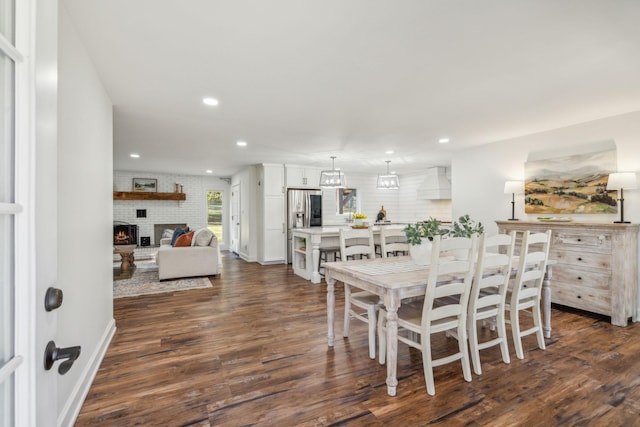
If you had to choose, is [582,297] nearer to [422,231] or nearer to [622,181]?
[622,181]

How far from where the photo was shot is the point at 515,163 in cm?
476

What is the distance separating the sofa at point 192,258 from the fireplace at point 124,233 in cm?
371

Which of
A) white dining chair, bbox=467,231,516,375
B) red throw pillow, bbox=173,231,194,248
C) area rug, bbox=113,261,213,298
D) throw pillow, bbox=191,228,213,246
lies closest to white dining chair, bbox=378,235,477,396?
white dining chair, bbox=467,231,516,375

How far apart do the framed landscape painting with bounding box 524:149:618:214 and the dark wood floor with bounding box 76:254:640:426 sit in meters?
1.41

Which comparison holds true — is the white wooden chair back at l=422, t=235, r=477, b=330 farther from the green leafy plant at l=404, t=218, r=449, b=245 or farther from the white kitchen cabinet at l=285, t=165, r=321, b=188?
the white kitchen cabinet at l=285, t=165, r=321, b=188

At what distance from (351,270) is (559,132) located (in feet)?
12.3

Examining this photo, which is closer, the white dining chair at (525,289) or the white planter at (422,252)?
the white dining chair at (525,289)

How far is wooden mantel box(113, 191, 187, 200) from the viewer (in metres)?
8.46

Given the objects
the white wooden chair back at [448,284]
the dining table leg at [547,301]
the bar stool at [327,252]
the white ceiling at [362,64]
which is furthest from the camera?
the bar stool at [327,252]

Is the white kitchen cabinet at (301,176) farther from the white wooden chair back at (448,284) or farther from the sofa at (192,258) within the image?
the white wooden chair back at (448,284)

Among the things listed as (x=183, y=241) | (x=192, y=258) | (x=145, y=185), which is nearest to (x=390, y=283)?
(x=192, y=258)

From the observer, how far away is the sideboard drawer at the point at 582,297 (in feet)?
11.4

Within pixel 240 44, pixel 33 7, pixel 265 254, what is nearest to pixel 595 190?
pixel 240 44

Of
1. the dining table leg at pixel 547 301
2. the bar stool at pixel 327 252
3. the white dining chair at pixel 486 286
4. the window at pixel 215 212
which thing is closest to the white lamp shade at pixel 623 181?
the dining table leg at pixel 547 301
